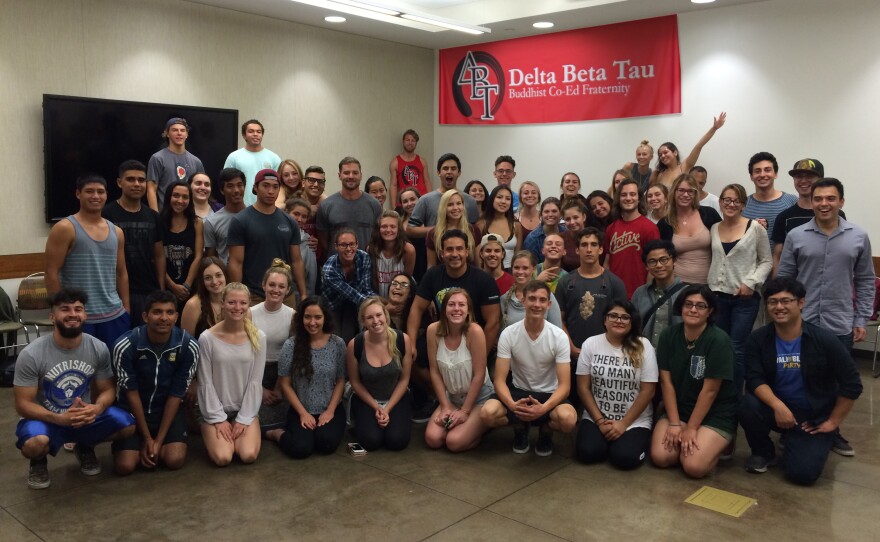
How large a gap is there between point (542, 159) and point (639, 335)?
208 inches

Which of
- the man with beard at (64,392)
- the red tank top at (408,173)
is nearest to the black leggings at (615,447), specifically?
the man with beard at (64,392)

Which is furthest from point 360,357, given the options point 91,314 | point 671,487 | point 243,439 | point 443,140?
point 443,140

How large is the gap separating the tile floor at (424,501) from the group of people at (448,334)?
5.6 inches

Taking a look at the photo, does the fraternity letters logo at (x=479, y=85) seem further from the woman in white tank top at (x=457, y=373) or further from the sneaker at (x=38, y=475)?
the sneaker at (x=38, y=475)

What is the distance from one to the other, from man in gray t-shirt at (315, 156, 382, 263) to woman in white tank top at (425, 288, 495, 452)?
1378 mm

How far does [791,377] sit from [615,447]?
1.05 m

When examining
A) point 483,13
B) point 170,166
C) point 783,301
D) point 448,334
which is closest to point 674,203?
point 783,301

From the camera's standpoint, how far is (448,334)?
4.52 meters

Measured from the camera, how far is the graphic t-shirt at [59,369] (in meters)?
3.74

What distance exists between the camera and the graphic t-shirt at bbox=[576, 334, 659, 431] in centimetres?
419

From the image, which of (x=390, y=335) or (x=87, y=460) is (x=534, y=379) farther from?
(x=87, y=460)

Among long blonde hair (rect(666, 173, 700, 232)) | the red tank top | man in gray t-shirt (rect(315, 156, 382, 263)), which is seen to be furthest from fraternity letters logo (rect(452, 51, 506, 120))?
long blonde hair (rect(666, 173, 700, 232))

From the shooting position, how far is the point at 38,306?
6.45 meters

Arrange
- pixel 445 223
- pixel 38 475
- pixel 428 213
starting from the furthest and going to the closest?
pixel 428 213, pixel 445 223, pixel 38 475
